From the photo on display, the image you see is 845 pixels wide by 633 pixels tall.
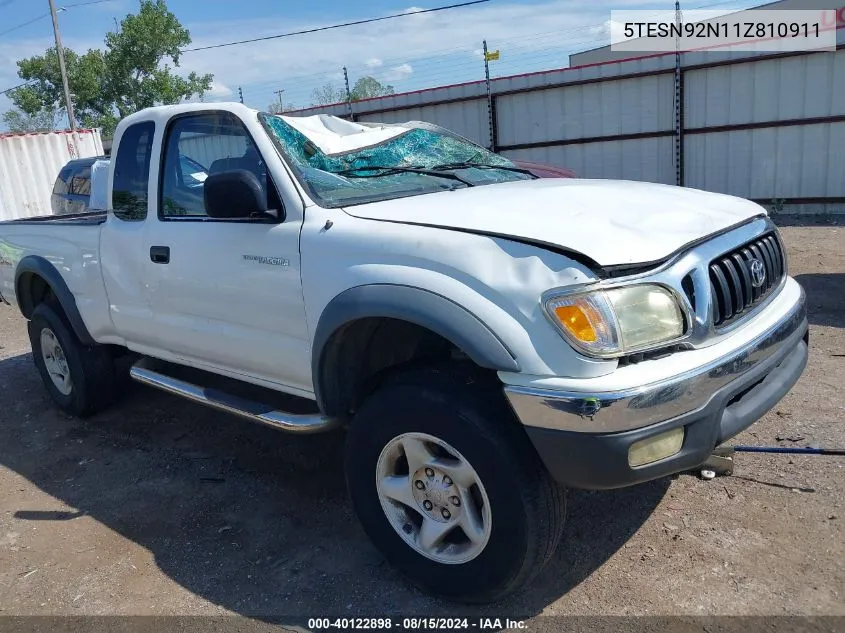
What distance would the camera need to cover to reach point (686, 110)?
39.3ft

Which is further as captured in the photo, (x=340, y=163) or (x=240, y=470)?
(x=240, y=470)

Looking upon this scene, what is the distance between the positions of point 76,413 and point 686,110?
34.5 feet

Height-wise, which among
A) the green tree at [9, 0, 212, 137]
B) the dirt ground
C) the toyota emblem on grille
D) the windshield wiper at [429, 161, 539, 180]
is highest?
the green tree at [9, 0, 212, 137]

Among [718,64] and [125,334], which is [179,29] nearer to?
[718,64]

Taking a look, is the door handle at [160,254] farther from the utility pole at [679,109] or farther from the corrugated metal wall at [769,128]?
the corrugated metal wall at [769,128]

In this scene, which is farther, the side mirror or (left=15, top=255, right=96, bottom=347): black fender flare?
(left=15, top=255, right=96, bottom=347): black fender flare

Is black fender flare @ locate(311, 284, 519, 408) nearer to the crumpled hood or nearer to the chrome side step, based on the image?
the chrome side step

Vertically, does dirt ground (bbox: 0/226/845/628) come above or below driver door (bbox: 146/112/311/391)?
below

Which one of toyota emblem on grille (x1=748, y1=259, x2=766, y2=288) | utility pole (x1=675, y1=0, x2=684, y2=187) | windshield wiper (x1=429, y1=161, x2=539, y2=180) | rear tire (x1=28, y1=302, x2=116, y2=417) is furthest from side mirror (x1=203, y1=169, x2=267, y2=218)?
utility pole (x1=675, y1=0, x2=684, y2=187)

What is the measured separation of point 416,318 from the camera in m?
2.58

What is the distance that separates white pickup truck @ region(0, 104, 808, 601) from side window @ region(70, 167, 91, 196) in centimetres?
694

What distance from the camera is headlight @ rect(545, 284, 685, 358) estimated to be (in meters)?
2.34

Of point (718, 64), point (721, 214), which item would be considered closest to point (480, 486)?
point (721, 214)

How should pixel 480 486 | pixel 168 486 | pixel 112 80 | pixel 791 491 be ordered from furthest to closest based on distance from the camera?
pixel 112 80 < pixel 168 486 < pixel 791 491 < pixel 480 486
